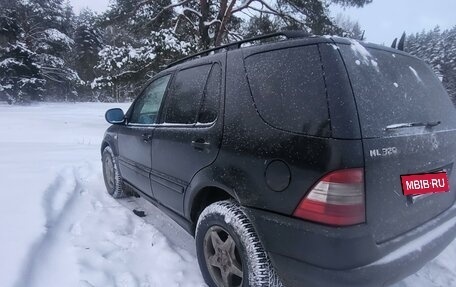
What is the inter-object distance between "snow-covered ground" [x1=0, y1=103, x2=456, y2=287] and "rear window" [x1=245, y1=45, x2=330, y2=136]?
1513mm

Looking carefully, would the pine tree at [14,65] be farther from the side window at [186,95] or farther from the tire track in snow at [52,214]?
the side window at [186,95]

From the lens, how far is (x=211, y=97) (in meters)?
2.44

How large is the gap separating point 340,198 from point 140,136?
239 centimetres

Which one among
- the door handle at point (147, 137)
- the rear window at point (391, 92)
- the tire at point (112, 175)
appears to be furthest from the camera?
the tire at point (112, 175)

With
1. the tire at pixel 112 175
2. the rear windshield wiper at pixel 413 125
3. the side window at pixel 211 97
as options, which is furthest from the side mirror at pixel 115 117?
the rear windshield wiper at pixel 413 125

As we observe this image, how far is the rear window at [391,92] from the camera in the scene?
1.73 m

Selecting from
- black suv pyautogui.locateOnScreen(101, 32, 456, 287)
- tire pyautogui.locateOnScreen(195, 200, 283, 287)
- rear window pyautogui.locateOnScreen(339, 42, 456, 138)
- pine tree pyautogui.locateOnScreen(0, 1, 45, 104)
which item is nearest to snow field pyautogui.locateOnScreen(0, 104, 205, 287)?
tire pyautogui.locateOnScreen(195, 200, 283, 287)

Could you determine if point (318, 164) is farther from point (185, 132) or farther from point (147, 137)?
point (147, 137)

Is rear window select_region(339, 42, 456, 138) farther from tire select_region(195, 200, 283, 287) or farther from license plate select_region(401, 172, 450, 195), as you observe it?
tire select_region(195, 200, 283, 287)

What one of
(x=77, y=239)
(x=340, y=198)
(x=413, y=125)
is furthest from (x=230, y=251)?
(x=77, y=239)

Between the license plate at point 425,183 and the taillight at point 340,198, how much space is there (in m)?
0.37

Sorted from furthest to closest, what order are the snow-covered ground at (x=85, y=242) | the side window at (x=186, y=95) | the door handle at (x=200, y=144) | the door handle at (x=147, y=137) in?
the door handle at (x=147, y=137)
the side window at (x=186, y=95)
the snow-covered ground at (x=85, y=242)
the door handle at (x=200, y=144)

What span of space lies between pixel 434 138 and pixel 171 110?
2124 millimetres

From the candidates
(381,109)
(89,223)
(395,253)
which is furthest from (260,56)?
(89,223)
